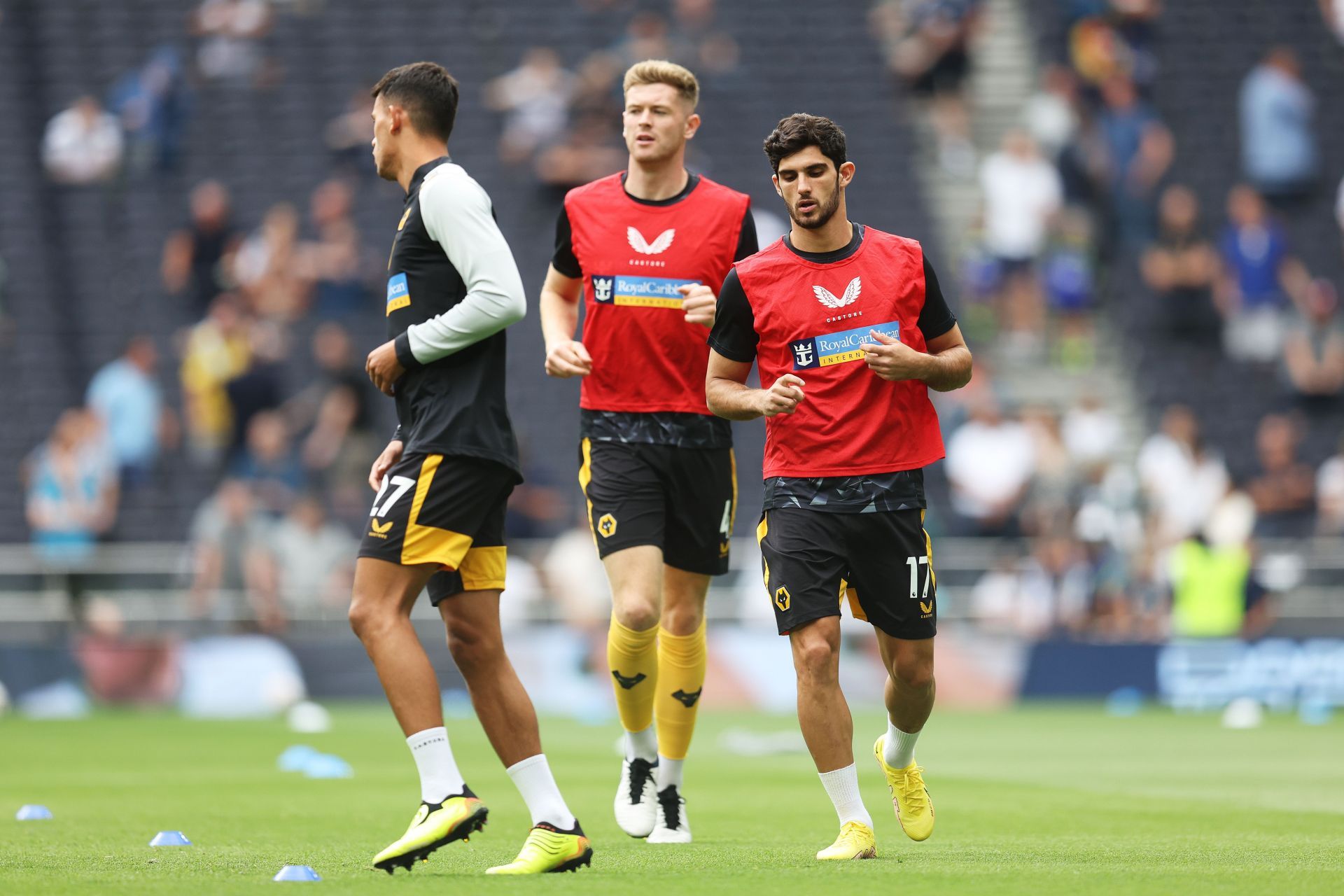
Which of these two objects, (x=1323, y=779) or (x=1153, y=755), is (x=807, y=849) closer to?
(x=1323, y=779)

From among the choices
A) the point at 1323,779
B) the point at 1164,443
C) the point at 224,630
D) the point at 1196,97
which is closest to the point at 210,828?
the point at 1323,779

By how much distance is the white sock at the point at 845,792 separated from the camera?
21.5 ft

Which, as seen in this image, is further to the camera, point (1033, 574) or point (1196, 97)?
point (1196, 97)

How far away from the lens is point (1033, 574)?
702 inches

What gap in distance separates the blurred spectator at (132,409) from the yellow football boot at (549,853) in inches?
523

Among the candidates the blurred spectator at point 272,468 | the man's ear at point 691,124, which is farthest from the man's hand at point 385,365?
the blurred spectator at point 272,468

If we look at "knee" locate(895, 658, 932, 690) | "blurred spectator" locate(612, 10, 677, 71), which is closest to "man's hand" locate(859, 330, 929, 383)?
"knee" locate(895, 658, 932, 690)

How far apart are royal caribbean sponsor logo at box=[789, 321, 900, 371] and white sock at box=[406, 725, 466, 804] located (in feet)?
6.10

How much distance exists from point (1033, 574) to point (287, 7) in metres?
11.9

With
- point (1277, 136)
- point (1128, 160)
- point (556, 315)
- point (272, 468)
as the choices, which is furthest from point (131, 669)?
Answer: point (1277, 136)

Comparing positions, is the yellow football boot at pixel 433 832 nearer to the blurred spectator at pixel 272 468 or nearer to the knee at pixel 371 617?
the knee at pixel 371 617

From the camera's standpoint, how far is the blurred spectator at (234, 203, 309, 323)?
19.9 m

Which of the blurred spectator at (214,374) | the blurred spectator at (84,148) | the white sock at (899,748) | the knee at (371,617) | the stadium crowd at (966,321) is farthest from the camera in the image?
the blurred spectator at (84,148)

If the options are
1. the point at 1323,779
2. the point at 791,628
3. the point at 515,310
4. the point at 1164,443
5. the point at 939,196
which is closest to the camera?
the point at 515,310
